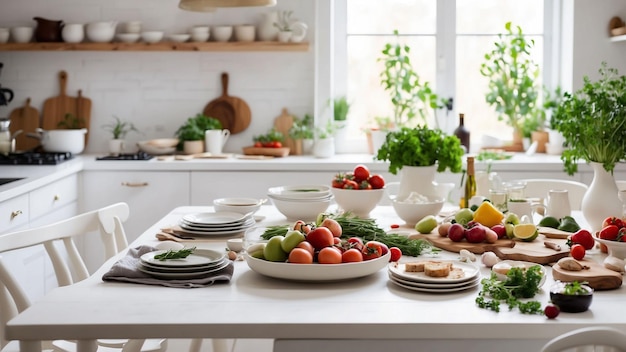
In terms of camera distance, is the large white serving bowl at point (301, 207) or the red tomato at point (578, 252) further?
the large white serving bowl at point (301, 207)

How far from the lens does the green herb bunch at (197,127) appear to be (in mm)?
5066

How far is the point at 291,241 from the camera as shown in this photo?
217 centimetres

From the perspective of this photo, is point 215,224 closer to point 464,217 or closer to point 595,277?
point 464,217

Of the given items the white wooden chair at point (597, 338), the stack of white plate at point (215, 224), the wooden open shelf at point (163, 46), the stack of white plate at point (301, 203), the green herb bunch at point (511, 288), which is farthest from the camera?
the wooden open shelf at point (163, 46)

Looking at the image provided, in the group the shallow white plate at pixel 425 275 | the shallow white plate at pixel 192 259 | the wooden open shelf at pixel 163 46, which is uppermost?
the wooden open shelf at pixel 163 46

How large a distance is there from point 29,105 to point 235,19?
4.60 feet

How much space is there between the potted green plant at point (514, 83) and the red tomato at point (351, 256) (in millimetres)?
3320

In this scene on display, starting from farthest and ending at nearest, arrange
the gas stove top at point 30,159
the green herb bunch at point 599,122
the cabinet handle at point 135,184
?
1. the cabinet handle at point 135,184
2. the gas stove top at point 30,159
3. the green herb bunch at point 599,122

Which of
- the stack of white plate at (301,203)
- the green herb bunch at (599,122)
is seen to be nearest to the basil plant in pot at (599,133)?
the green herb bunch at (599,122)

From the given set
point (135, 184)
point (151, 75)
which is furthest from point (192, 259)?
point (151, 75)

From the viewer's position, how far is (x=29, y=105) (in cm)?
527

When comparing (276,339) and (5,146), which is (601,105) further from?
(5,146)

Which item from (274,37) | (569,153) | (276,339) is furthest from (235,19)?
(276,339)

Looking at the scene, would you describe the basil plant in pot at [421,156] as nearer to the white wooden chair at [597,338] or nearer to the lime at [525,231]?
the lime at [525,231]
